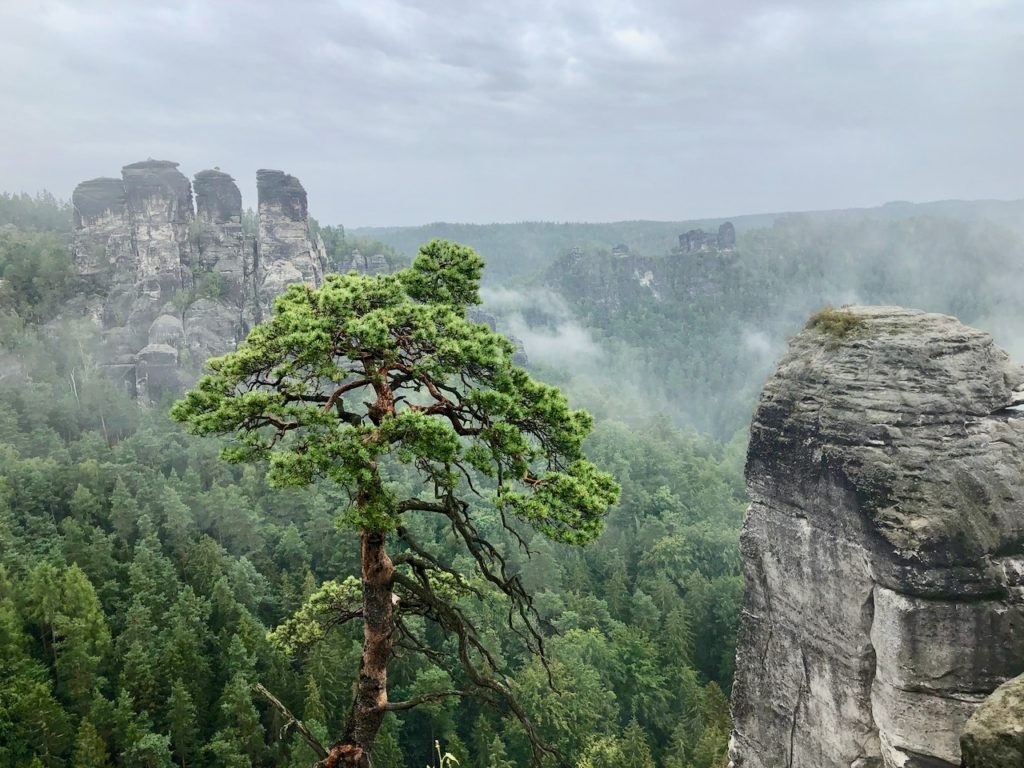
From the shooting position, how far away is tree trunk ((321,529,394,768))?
6.98 metres

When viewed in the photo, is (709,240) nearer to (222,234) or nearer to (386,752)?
(222,234)

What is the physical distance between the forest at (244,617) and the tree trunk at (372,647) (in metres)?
4.68

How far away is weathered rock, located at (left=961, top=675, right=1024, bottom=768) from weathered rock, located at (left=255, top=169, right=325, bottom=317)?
81.0 meters

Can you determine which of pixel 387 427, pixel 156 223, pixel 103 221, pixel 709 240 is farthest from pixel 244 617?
pixel 709 240

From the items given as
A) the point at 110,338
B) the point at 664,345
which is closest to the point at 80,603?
the point at 110,338

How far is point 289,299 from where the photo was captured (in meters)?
7.40

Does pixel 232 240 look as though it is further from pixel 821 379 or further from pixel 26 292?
Answer: pixel 821 379

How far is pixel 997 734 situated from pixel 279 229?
3355 inches

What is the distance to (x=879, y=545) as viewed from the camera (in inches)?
637

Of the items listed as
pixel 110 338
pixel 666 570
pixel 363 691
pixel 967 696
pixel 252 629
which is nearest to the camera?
pixel 363 691

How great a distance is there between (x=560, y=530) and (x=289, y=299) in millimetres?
3679

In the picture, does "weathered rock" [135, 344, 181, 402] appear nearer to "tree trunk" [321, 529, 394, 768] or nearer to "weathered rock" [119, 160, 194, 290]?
"weathered rock" [119, 160, 194, 290]

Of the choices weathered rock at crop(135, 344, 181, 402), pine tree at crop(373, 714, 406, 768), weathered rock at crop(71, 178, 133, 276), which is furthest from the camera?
weathered rock at crop(71, 178, 133, 276)

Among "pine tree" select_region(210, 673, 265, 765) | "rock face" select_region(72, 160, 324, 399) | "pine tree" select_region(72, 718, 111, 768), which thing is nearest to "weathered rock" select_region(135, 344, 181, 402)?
"rock face" select_region(72, 160, 324, 399)
